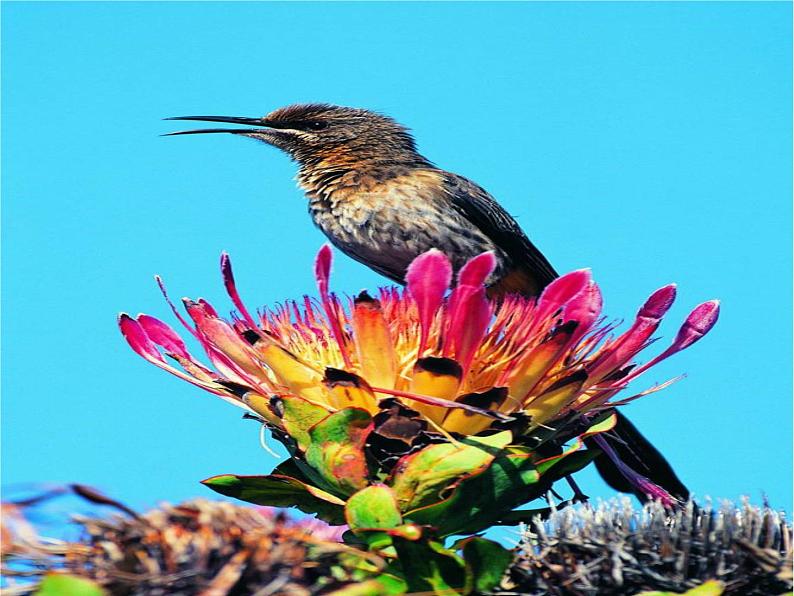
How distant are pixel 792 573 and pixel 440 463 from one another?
1073mm

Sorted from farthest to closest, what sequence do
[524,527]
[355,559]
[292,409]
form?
[292,409] < [524,527] < [355,559]

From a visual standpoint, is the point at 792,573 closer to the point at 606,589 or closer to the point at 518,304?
the point at 606,589

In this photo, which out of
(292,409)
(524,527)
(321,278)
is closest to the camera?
(524,527)

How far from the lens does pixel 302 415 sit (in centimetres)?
399

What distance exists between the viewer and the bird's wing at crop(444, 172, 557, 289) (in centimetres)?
862

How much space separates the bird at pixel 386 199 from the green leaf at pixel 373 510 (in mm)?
4615

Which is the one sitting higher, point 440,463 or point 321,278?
point 321,278

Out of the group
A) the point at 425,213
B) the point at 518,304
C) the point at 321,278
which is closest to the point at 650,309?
the point at 518,304

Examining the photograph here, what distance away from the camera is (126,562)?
291cm

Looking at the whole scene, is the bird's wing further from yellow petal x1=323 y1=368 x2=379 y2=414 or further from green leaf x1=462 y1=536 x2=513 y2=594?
green leaf x1=462 y1=536 x2=513 y2=594

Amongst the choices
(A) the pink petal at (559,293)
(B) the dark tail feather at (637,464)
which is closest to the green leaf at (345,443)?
(A) the pink petal at (559,293)

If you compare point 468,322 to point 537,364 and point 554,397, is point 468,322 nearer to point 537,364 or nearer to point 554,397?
point 537,364

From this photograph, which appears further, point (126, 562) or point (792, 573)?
point (792, 573)

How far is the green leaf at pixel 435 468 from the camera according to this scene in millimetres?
3721
